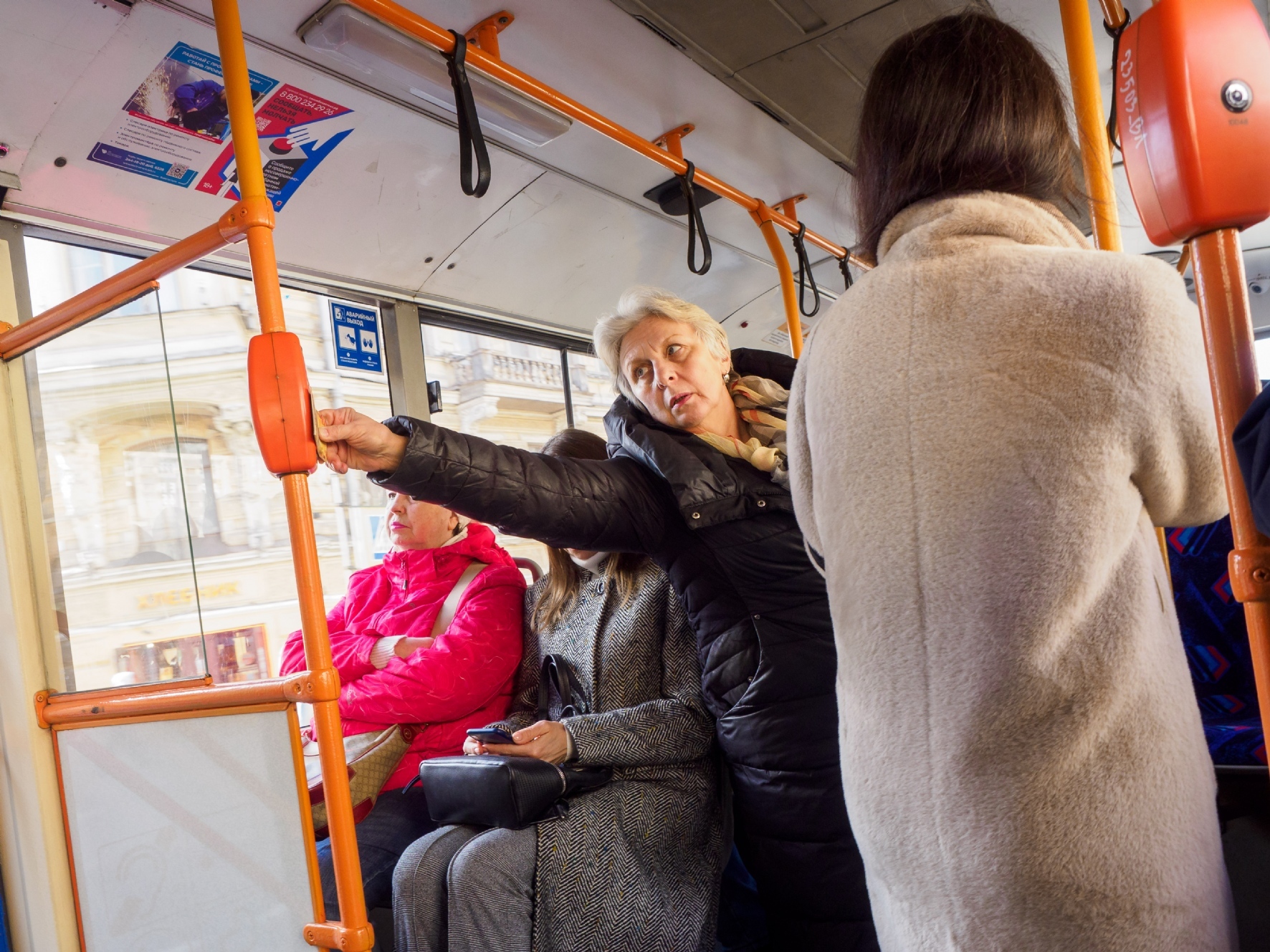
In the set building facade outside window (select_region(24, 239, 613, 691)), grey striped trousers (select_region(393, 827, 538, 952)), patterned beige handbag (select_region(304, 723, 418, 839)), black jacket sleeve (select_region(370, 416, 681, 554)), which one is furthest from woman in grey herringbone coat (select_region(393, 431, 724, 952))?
building facade outside window (select_region(24, 239, 613, 691))

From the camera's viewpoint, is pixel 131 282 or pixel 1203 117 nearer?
pixel 1203 117

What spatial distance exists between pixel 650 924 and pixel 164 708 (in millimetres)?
1167

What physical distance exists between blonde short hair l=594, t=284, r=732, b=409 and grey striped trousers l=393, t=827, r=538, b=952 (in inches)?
44.3

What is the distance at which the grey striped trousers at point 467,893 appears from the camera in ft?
6.70

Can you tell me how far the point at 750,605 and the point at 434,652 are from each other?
3.66 ft

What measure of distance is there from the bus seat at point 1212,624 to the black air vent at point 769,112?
196 cm

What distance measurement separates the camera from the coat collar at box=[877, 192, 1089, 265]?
3.46 feet

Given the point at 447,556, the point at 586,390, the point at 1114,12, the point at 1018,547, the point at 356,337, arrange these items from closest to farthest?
→ the point at 1018,547 < the point at 1114,12 < the point at 447,556 < the point at 356,337 < the point at 586,390

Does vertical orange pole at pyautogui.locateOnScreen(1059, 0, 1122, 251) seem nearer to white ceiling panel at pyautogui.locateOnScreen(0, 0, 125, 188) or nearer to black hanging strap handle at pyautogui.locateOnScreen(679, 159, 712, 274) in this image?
black hanging strap handle at pyautogui.locateOnScreen(679, 159, 712, 274)

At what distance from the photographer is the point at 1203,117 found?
873 millimetres

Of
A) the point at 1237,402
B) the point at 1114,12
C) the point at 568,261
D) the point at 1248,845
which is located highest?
the point at 568,261

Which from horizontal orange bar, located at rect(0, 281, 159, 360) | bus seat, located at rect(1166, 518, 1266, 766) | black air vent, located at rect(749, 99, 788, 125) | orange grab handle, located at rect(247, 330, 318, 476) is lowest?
bus seat, located at rect(1166, 518, 1266, 766)

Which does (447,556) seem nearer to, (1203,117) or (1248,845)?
(1248,845)

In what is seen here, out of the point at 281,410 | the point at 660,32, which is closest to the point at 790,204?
the point at 660,32
